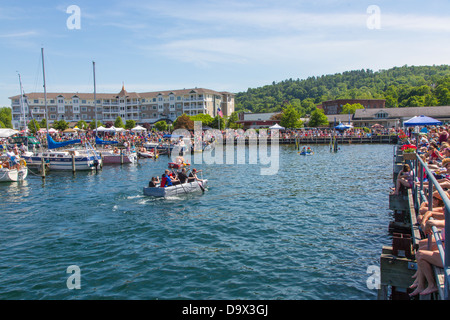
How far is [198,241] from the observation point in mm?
15234

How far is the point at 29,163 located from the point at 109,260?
3198 centimetres

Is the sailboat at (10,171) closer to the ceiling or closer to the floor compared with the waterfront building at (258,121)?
closer to the floor

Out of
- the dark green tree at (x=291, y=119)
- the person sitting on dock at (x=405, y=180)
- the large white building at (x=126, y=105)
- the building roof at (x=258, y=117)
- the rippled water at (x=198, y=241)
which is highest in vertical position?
the large white building at (x=126, y=105)

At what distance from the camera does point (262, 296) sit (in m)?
10.4

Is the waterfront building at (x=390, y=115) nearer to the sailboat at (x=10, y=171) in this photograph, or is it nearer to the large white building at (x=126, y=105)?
the large white building at (x=126, y=105)

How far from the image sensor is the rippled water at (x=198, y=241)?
11.0m

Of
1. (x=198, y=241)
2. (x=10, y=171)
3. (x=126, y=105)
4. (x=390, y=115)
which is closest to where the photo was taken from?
(x=198, y=241)

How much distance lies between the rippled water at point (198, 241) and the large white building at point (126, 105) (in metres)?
92.7

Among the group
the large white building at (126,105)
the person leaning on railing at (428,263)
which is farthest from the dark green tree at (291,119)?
the person leaning on railing at (428,263)

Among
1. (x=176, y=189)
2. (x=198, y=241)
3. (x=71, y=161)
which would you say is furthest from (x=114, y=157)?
(x=198, y=241)

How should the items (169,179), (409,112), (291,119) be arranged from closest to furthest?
(169,179), (291,119), (409,112)

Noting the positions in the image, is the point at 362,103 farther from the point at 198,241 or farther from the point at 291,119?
the point at 198,241

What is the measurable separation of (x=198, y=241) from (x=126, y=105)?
386ft

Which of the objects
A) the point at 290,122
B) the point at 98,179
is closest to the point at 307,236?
the point at 98,179
